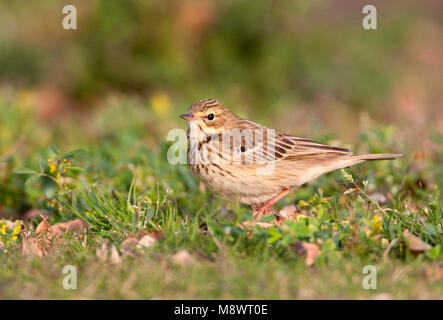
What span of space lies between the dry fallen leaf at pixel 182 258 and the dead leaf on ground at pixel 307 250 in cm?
72

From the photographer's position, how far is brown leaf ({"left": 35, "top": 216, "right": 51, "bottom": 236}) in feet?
17.2

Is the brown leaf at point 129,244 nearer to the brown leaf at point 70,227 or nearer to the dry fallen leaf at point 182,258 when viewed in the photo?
the dry fallen leaf at point 182,258

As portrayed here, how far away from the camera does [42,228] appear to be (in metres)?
5.33

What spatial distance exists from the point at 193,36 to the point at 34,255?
25.6ft

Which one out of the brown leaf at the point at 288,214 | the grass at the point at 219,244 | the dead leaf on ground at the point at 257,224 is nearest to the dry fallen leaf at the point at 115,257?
the grass at the point at 219,244

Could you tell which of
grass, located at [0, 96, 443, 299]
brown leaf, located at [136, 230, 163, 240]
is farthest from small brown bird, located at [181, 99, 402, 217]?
brown leaf, located at [136, 230, 163, 240]

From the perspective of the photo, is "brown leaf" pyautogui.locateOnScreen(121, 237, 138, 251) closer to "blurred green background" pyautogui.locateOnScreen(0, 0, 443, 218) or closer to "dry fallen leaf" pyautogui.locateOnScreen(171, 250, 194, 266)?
"dry fallen leaf" pyautogui.locateOnScreen(171, 250, 194, 266)

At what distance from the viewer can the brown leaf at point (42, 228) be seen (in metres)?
5.25

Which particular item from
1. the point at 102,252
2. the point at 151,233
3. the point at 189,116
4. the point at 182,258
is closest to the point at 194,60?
the point at 189,116

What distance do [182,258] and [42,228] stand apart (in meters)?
1.78

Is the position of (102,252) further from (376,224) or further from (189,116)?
(376,224)

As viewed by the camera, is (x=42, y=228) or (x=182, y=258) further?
(x=42, y=228)

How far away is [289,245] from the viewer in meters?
4.22

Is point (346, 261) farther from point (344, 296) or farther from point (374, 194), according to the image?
point (374, 194)
